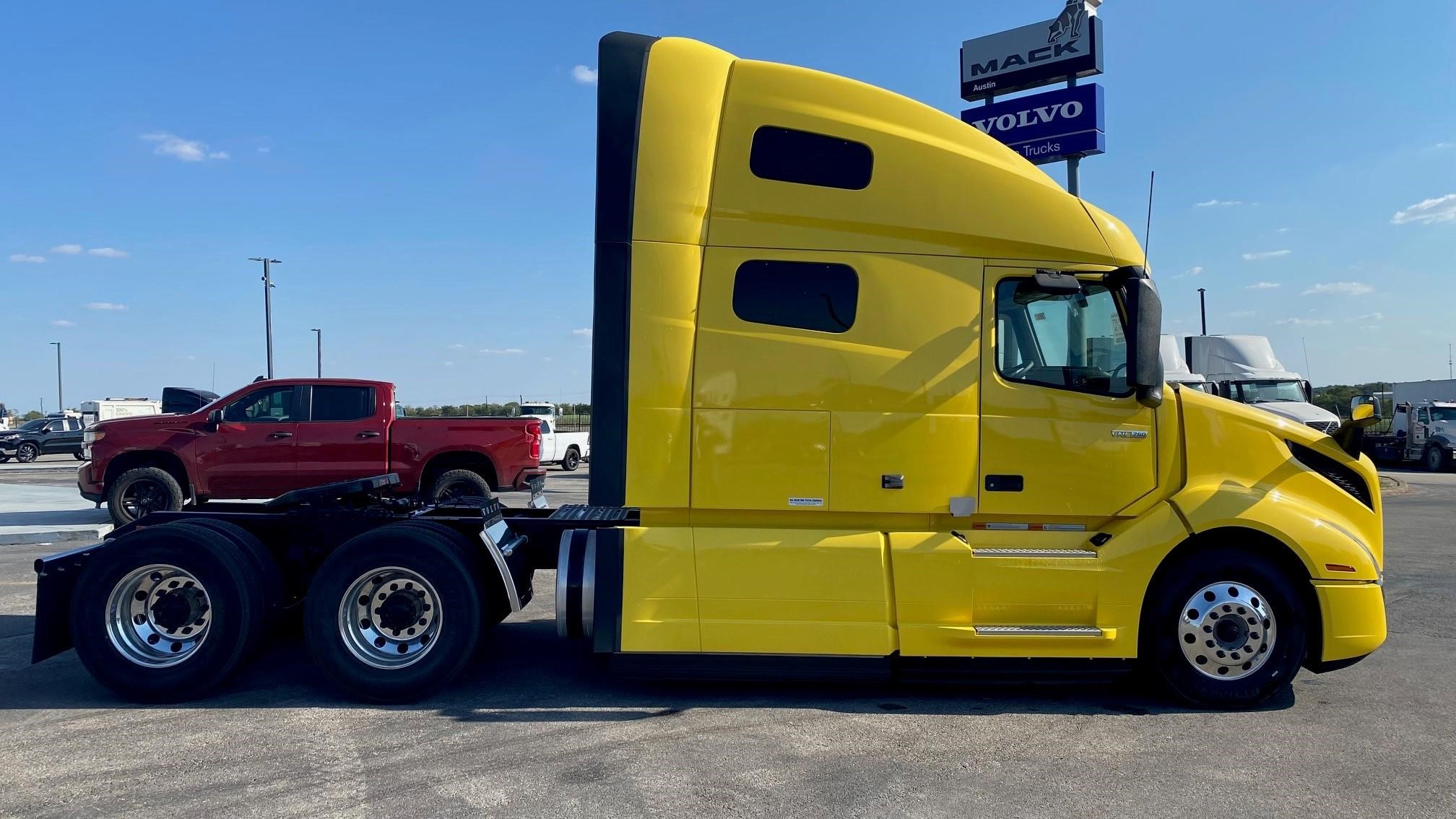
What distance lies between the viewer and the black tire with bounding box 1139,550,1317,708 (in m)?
5.32

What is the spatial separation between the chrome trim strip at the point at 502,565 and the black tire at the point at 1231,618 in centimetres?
378

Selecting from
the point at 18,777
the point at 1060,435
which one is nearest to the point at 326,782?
the point at 18,777

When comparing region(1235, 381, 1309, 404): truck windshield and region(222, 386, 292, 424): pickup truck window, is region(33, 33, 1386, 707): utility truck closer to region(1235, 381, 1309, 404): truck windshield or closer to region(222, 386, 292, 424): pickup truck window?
region(222, 386, 292, 424): pickup truck window

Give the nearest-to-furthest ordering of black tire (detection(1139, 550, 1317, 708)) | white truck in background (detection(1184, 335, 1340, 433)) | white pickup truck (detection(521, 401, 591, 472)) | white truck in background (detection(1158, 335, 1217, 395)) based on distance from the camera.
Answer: black tire (detection(1139, 550, 1317, 708)) → white truck in background (detection(1158, 335, 1217, 395)) → white truck in background (detection(1184, 335, 1340, 433)) → white pickup truck (detection(521, 401, 591, 472))

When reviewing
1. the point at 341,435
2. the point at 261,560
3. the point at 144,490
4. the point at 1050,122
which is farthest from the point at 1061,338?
the point at 1050,122

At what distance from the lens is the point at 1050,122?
20.1 m

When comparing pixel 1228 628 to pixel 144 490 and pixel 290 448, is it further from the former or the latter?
pixel 144 490

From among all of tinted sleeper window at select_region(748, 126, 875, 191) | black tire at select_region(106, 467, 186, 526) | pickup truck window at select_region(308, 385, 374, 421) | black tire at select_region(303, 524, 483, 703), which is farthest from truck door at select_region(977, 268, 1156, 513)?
black tire at select_region(106, 467, 186, 526)

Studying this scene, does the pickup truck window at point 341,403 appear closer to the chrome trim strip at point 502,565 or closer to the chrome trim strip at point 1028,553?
the chrome trim strip at point 502,565

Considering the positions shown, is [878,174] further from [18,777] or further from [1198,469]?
[18,777]

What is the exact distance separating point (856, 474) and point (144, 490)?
11103 millimetres

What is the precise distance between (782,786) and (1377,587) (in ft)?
12.5

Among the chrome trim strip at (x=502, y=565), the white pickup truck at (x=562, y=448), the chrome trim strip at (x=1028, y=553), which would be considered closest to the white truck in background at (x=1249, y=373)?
the white pickup truck at (x=562, y=448)

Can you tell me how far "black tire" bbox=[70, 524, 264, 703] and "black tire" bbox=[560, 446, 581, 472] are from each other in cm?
2170
